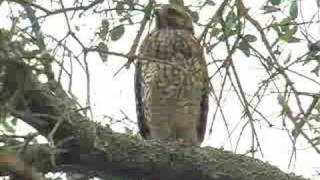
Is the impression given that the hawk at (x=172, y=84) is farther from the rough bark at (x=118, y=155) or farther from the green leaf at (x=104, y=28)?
the rough bark at (x=118, y=155)

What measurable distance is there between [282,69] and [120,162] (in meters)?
0.79

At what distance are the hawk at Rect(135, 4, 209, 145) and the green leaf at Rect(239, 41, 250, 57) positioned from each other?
0.45 meters

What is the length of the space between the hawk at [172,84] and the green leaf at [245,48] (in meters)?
0.45

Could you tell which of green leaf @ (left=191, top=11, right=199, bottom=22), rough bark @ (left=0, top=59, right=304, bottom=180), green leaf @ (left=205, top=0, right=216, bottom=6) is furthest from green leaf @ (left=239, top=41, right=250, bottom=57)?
rough bark @ (left=0, top=59, right=304, bottom=180)

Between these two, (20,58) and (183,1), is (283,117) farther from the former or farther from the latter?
(20,58)

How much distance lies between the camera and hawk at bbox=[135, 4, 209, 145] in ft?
10.7

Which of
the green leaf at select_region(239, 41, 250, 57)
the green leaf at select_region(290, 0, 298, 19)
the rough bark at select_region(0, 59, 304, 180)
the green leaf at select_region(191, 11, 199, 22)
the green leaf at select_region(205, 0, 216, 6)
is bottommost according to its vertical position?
the rough bark at select_region(0, 59, 304, 180)

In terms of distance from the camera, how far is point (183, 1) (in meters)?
2.97

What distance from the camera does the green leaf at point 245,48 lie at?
8.65ft

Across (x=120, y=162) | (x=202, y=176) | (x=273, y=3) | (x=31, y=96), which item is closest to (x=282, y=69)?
(x=273, y=3)

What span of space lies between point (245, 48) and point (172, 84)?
2.32 ft

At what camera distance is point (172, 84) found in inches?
128

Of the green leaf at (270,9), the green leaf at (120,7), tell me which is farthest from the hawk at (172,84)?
the green leaf at (270,9)

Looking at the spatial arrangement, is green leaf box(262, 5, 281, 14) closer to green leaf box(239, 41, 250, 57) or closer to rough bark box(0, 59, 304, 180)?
green leaf box(239, 41, 250, 57)
